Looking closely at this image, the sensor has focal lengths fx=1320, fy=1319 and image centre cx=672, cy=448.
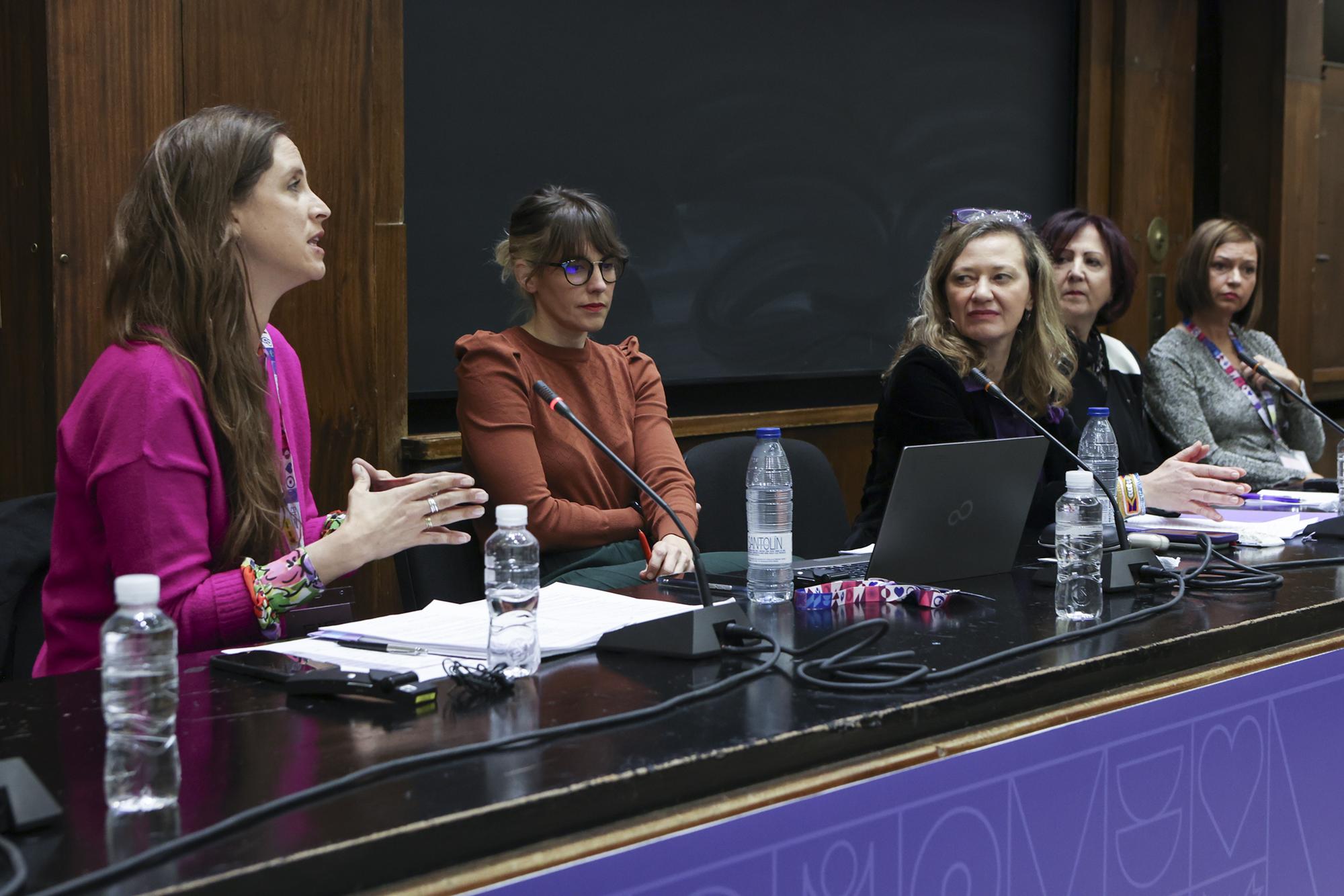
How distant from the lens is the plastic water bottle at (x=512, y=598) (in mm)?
1261

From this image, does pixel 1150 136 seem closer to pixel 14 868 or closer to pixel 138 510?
pixel 138 510

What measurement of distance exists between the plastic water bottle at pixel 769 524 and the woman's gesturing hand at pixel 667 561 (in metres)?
0.32

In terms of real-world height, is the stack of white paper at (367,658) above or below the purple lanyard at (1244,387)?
below

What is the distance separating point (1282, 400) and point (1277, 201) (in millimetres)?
1302

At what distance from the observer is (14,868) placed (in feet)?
2.55

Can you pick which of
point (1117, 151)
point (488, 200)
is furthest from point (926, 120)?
point (488, 200)

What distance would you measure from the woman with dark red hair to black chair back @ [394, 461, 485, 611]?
5.44 ft

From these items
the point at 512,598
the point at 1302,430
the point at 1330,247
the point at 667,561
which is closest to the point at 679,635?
the point at 512,598

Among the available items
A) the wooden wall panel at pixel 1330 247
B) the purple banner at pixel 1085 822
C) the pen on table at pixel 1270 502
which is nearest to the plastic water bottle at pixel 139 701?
the purple banner at pixel 1085 822

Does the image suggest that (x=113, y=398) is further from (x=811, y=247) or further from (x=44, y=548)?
(x=811, y=247)

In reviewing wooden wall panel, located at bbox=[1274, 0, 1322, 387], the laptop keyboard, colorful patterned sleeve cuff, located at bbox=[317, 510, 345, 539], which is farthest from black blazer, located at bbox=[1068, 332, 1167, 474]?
colorful patterned sleeve cuff, located at bbox=[317, 510, 345, 539]

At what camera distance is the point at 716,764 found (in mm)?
1010

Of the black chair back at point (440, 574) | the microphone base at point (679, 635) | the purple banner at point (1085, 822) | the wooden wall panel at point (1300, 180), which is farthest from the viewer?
the wooden wall panel at point (1300, 180)

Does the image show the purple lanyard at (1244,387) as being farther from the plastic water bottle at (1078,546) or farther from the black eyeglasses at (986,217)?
the plastic water bottle at (1078,546)
